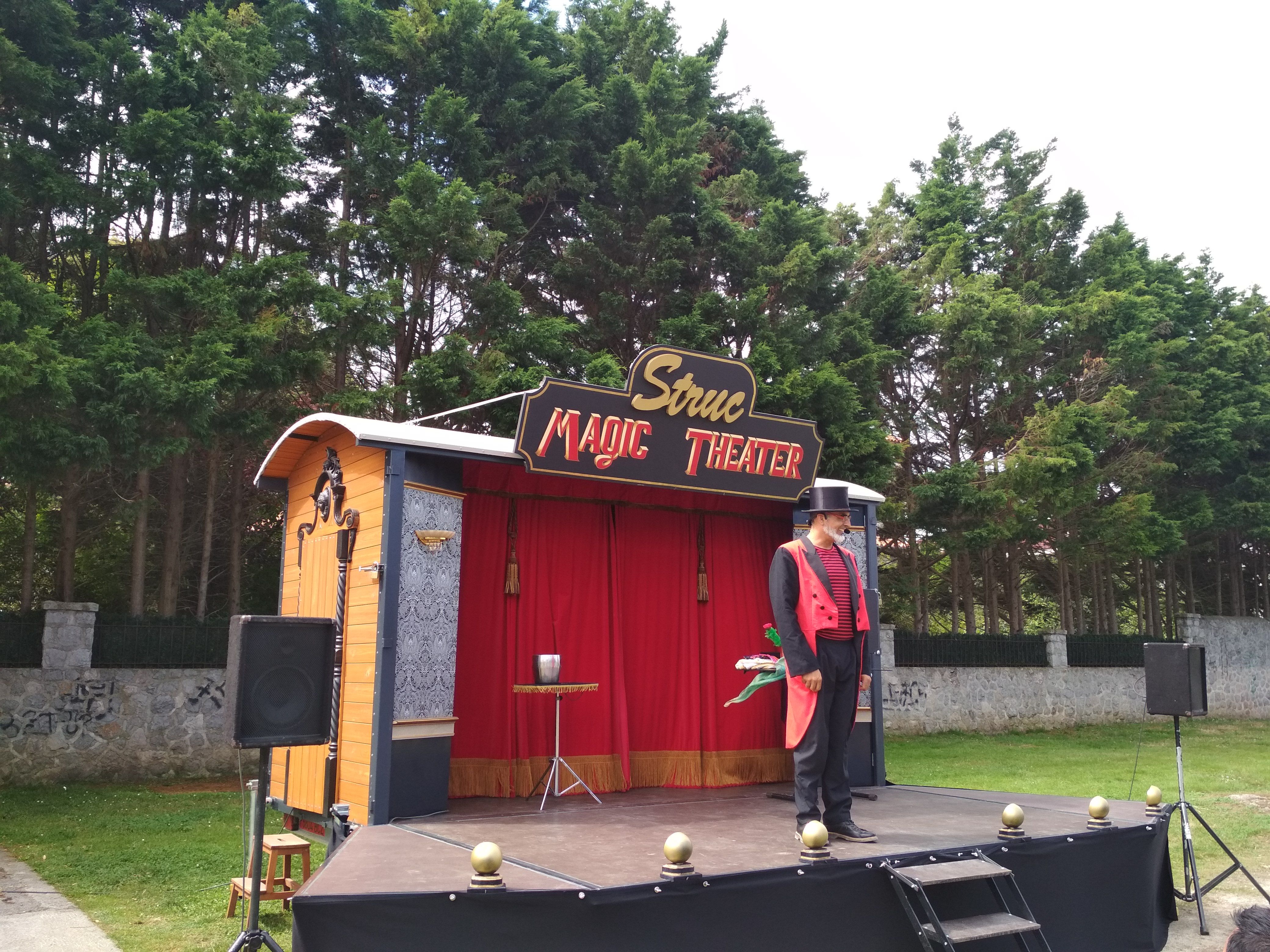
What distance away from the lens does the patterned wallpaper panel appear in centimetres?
539

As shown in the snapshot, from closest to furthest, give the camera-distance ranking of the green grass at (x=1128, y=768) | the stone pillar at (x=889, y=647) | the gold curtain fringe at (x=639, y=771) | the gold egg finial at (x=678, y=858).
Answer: the gold egg finial at (x=678, y=858) → the gold curtain fringe at (x=639, y=771) → the green grass at (x=1128, y=768) → the stone pillar at (x=889, y=647)

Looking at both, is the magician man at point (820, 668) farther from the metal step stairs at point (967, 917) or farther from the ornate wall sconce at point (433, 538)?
the ornate wall sconce at point (433, 538)

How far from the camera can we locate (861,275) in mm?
18719

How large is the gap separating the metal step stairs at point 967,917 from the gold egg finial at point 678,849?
36.4 inches

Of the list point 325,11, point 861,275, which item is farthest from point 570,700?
point 861,275

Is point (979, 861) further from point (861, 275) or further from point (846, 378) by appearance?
point (861, 275)

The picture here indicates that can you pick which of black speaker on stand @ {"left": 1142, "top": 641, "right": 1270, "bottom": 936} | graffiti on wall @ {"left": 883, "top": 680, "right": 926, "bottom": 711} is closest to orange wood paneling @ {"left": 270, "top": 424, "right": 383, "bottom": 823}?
black speaker on stand @ {"left": 1142, "top": 641, "right": 1270, "bottom": 936}

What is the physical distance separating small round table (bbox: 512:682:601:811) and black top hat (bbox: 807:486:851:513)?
2.18 m

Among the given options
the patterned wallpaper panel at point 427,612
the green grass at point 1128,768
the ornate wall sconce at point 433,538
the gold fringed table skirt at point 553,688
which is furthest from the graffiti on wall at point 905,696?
the ornate wall sconce at point 433,538

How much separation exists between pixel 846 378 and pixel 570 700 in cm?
1002

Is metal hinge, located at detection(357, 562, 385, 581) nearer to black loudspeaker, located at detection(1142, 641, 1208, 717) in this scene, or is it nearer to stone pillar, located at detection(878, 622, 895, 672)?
black loudspeaker, located at detection(1142, 641, 1208, 717)

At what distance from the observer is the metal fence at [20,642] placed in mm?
10289

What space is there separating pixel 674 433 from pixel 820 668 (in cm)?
221

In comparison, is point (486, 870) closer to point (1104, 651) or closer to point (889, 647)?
point (889, 647)
